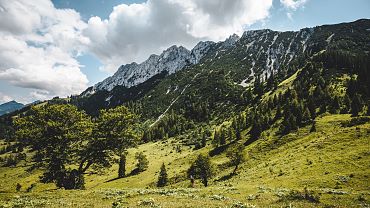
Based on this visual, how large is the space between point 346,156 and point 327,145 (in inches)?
497

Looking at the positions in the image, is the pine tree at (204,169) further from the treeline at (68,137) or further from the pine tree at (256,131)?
the pine tree at (256,131)

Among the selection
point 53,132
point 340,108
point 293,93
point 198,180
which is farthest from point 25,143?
point 293,93

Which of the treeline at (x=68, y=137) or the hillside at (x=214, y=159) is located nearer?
the hillside at (x=214, y=159)

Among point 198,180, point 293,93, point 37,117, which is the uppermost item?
point 293,93

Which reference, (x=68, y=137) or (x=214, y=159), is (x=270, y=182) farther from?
(x=214, y=159)

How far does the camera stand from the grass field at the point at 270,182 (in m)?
23.5

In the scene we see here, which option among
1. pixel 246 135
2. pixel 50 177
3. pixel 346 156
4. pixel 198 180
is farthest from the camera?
pixel 246 135

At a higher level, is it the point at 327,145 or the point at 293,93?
the point at 293,93

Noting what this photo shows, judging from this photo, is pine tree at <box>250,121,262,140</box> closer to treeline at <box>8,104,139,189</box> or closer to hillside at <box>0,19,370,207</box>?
hillside at <box>0,19,370,207</box>

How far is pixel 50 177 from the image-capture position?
36.8 metres

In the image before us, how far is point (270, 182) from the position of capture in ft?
151

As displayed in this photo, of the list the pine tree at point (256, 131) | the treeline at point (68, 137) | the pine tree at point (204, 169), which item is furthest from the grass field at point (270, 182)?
the pine tree at point (256, 131)

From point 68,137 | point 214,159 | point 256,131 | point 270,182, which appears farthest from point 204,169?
point 256,131

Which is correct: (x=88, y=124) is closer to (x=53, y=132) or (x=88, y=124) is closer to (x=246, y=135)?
(x=53, y=132)
